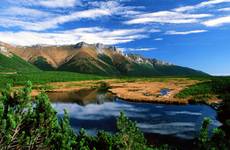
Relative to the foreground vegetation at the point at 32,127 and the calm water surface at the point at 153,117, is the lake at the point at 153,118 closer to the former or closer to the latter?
the calm water surface at the point at 153,117

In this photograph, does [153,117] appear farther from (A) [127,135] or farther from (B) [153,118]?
(A) [127,135]

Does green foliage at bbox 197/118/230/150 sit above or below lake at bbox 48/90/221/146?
above

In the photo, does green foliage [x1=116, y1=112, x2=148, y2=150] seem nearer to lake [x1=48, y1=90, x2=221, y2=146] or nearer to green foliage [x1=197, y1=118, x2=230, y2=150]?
green foliage [x1=197, y1=118, x2=230, y2=150]

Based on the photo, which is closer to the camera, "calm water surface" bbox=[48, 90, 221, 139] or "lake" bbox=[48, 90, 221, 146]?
"lake" bbox=[48, 90, 221, 146]

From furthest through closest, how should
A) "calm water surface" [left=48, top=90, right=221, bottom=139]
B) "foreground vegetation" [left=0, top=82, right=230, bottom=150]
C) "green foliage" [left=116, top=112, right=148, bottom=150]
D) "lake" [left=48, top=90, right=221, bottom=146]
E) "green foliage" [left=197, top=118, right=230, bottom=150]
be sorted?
"calm water surface" [left=48, top=90, right=221, bottom=139] < "lake" [left=48, top=90, right=221, bottom=146] < "green foliage" [left=116, top=112, right=148, bottom=150] < "foreground vegetation" [left=0, top=82, right=230, bottom=150] < "green foliage" [left=197, top=118, right=230, bottom=150]

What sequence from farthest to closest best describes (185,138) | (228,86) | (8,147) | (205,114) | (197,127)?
(228,86) → (205,114) → (197,127) → (185,138) → (8,147)

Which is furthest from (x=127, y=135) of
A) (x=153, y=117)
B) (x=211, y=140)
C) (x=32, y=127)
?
(x=153, y=117)

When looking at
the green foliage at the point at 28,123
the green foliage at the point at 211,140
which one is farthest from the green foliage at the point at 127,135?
the green foliage at the point at 211,140

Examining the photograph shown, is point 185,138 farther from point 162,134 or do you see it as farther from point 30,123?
point 30,123

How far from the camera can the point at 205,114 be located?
70688 millimetres

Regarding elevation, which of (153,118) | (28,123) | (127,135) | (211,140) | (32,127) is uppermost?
(28,123)

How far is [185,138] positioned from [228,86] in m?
Answer: 56.9

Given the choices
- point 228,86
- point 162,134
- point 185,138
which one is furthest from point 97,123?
point 228,86

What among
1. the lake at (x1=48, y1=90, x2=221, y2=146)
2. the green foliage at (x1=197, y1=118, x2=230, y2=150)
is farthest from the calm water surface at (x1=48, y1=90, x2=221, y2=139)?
the green foliage at (x1=197, y1=118, x2=230, y2=150)
